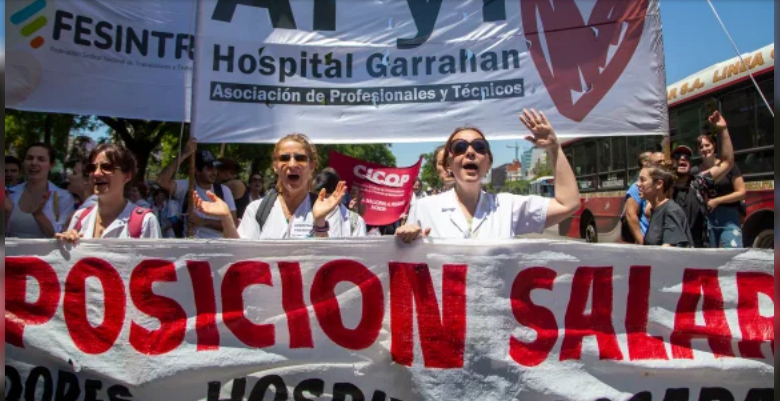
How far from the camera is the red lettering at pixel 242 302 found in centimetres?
239

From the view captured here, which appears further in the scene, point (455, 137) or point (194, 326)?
point (455, 137)

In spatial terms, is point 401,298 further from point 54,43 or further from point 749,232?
point 749,232

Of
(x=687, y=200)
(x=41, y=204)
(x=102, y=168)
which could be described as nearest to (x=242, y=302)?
(x=102, y=168)

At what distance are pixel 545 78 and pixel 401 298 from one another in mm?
2623

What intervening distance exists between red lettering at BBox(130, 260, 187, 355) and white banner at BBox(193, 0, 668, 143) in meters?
1.91

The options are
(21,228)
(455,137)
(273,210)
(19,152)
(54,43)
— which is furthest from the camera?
(19,152)

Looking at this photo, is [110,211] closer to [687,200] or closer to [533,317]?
[533,317]

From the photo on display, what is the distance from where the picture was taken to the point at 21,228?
138 inches

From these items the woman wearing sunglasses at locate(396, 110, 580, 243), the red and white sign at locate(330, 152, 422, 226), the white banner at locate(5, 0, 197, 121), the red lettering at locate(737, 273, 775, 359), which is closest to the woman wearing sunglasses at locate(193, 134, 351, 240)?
the woman wearing sunglasses at locate(396, 110, 580, 243)

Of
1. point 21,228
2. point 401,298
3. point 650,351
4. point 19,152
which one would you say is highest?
point 19,152

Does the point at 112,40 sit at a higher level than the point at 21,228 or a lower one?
higher

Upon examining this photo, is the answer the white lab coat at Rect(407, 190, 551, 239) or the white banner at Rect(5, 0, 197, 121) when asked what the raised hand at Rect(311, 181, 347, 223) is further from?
the white banner at Rect(5, 0, 197, 121)

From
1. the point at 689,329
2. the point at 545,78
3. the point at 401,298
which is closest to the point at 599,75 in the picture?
the point at 545,78

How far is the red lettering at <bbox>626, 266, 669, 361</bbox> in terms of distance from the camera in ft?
7.68
